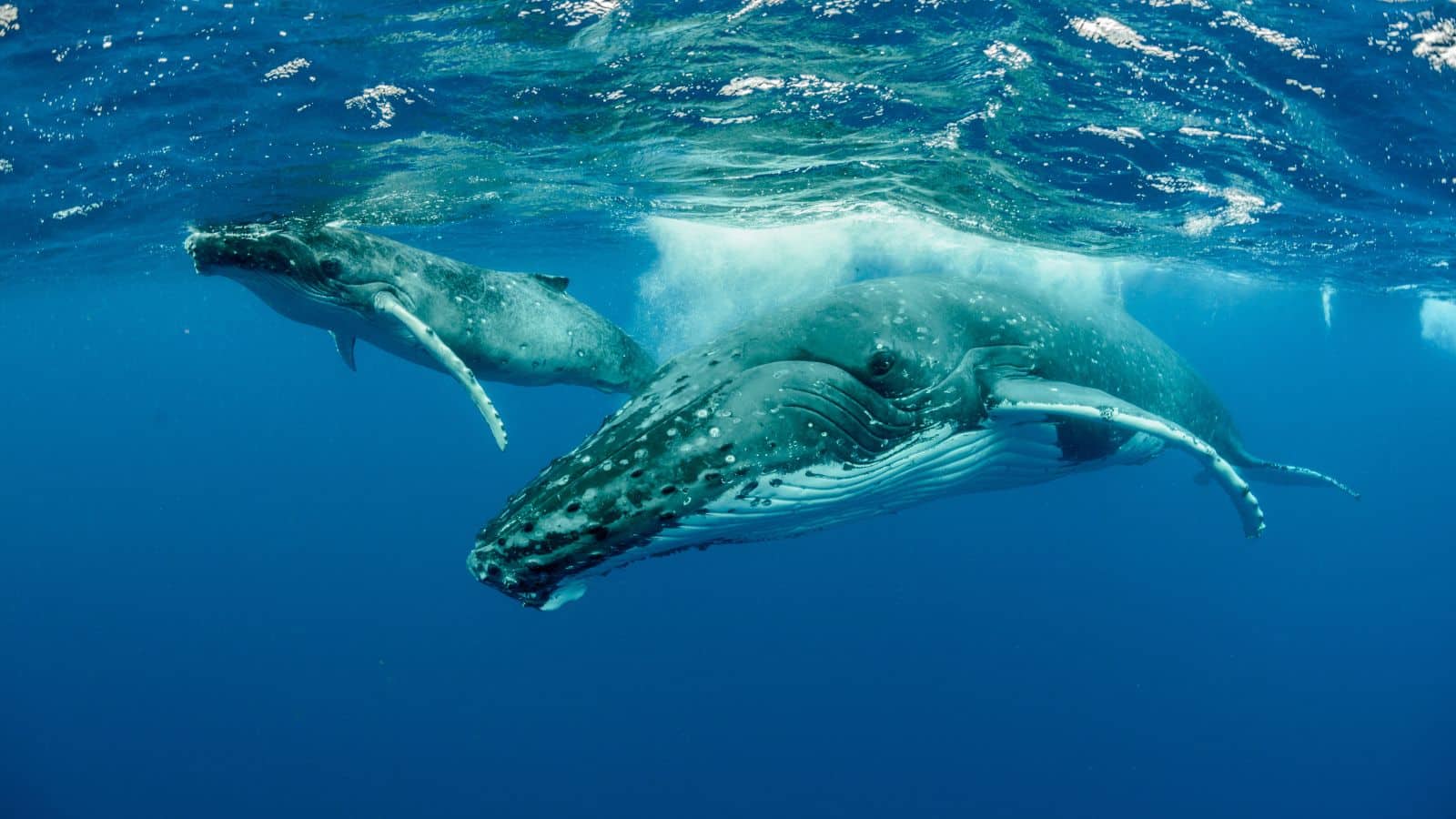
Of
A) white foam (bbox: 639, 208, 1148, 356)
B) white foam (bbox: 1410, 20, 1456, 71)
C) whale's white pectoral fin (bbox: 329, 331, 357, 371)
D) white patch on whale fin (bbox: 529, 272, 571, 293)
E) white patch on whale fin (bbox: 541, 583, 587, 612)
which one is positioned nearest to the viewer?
white patch on whale fin (bbox: 541, 583, 587, 612)

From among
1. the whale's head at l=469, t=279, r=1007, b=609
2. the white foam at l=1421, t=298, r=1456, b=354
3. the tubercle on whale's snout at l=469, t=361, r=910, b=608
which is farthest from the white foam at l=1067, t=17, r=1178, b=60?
the white foam at l=1421, t=298, r=1456, b=354

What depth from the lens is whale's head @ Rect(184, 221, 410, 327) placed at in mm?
6820

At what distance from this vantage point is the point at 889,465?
13.5 ft

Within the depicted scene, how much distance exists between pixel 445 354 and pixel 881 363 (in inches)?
164

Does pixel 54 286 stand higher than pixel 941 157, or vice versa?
pixel 941 157

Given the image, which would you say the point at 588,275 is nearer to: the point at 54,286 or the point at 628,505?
the point at 54,286

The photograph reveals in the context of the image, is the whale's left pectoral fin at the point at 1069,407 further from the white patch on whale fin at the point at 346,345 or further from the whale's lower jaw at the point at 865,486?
the white patch on whale fin at the point at 346,345

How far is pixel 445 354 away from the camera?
6.73 m

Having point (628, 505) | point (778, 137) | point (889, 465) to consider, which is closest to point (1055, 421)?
point (889, 465)

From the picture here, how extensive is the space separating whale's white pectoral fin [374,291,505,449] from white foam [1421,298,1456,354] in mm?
38677

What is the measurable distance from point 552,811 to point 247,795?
11174mm

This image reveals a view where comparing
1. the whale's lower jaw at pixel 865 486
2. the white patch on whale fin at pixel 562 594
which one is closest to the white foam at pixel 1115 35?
the whale's lower jaw at pixel 865 486

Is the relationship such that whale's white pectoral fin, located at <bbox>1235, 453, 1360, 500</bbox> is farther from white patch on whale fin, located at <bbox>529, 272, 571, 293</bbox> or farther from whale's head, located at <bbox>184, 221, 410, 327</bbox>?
whale's head, located at <bbox>184, 221, 410, 327</bbox>

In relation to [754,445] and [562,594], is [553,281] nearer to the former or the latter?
[754,445]
